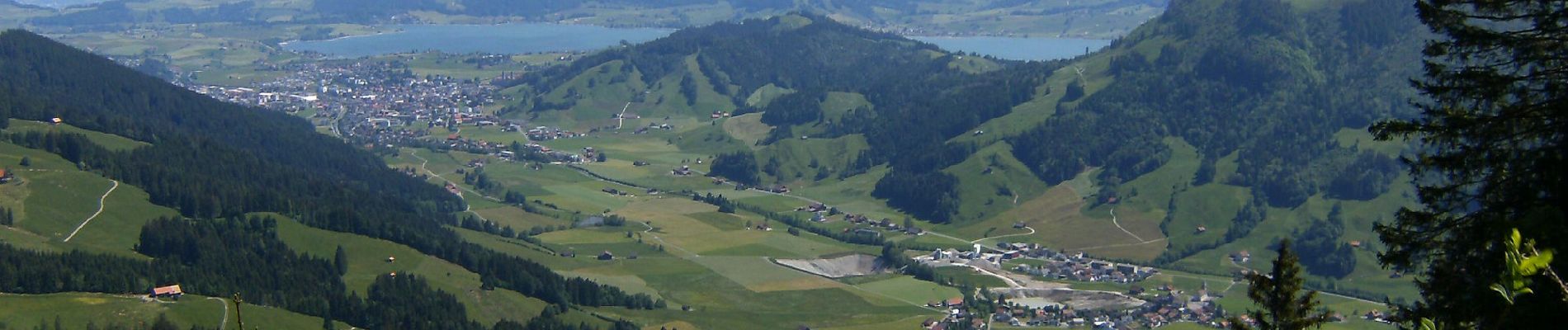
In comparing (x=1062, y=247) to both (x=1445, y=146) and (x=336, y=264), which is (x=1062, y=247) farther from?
(x=1445, y=146)

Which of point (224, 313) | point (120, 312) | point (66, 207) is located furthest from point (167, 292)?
point (66, 207)

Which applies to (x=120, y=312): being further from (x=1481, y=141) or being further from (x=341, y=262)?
(x=1481, y=141)

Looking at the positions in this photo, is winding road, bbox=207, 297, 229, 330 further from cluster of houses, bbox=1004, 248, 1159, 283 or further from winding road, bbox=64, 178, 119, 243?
cluster of houses, bbox=1004, 248, 1159, 283

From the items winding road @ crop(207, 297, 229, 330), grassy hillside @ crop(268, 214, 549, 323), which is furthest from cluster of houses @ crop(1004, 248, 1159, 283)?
winding road @ crop(207, 297, 229, 330)

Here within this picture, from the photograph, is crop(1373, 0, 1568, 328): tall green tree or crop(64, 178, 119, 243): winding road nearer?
crop(1373, 0, 1568, 328): tall green tree

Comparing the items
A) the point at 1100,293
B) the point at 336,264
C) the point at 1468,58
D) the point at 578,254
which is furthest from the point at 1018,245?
the point at 1468,58

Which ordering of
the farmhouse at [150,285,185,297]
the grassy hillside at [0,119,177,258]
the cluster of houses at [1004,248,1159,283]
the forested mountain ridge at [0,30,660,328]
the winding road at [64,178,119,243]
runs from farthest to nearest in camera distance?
the cluster of houses at [1004,248,1159,283] → the winding road at [64,178,119,243] → the grassy hillside at [0,119,177,258] → the forested mountain ridge at [0,30,660,328] → the farmhouse at [150,285,185,297]
